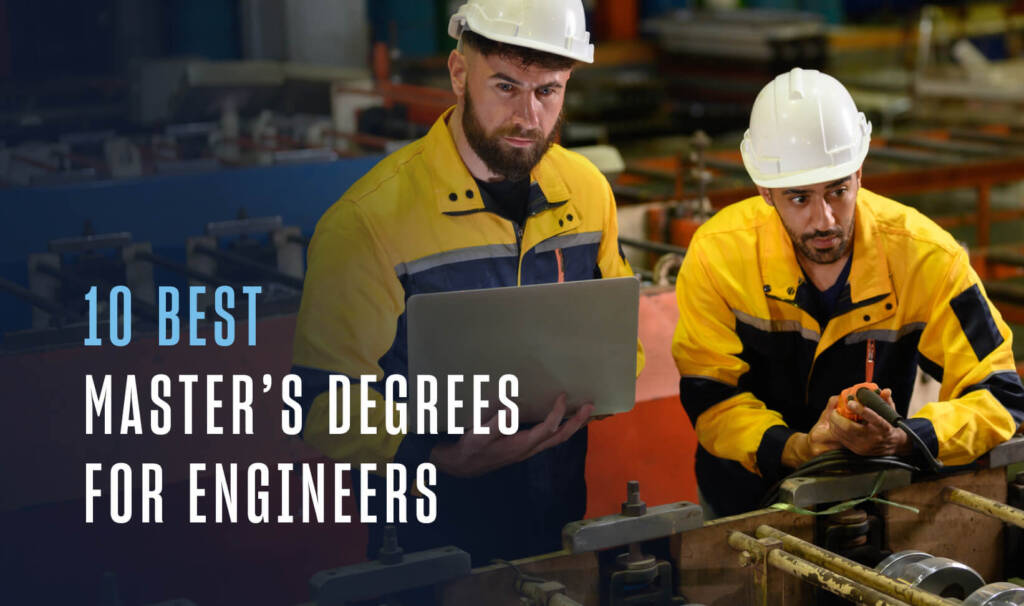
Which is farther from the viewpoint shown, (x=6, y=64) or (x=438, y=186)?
(x=6, y=64)

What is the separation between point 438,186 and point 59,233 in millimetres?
2062

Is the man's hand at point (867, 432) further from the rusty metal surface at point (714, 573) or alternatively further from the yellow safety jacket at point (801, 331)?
the rusty metal surface at point (714, 573)

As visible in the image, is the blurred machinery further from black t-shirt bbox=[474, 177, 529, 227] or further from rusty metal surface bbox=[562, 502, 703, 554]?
rusty metal surface bbox=[562, 502, 703, 554]

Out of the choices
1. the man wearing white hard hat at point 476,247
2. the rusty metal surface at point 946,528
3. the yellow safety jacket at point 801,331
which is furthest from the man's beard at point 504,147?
the rusty metal surface at point 946,528

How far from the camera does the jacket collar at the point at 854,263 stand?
7.68ft

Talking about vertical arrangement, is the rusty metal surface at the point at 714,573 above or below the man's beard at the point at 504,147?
below

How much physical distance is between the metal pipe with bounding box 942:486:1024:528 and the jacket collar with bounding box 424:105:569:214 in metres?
0.85

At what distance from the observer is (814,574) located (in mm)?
1738

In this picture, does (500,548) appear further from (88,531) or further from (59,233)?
(59,233)

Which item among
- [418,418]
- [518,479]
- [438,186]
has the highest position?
[438,186]

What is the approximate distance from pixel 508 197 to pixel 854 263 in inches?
26.3

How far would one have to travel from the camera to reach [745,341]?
2.41m

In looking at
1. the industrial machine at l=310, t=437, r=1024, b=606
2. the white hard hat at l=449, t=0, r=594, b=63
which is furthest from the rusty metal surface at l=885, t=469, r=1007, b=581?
the white hard hat at l=449, t=0, r=594, b=63

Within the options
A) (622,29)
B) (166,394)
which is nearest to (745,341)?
(166,394)
